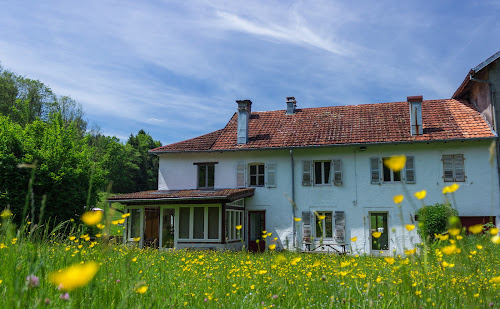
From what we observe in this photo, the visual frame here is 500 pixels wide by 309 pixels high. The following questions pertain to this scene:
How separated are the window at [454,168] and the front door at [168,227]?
12.6 meters

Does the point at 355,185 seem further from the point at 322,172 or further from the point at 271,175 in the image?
the point at 271,175

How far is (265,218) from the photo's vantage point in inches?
781

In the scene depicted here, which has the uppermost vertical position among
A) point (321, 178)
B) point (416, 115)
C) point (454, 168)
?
point (416, 115)

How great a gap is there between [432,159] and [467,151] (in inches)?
57.1

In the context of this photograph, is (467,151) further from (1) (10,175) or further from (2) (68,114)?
(2) (68,114)

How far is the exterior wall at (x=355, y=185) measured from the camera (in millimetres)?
17250

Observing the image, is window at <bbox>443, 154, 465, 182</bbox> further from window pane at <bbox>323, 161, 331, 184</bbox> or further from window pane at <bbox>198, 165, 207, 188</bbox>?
window pane at <bbox>198, 165, 207, 188</bbox>

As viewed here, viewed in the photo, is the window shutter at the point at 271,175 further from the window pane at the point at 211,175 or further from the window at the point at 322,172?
the window pane at the point at 211,175

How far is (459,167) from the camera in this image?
57.5 ft

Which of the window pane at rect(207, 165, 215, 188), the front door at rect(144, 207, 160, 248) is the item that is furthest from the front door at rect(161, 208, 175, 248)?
the window pane at rect(207, 165, 215, 188)

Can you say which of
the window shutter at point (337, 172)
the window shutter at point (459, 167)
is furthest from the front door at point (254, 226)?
the window shutter at point (459, 167)

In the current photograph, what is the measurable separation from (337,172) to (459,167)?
17.0 feet

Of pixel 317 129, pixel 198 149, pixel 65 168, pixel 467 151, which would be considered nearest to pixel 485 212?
pixel 467 151

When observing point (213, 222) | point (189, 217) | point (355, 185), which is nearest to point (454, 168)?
point (355, 185)
